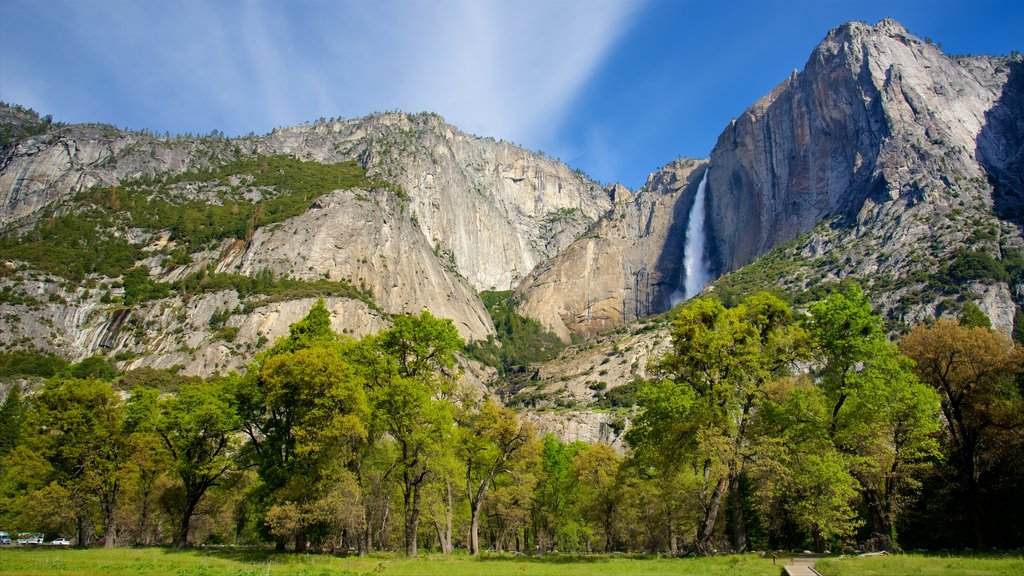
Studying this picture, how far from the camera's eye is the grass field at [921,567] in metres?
15.4

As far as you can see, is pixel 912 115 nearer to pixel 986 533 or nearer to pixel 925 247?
pixel 925 247

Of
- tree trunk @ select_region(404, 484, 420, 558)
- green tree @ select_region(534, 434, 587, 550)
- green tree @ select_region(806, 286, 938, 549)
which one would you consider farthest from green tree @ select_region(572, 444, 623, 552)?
green tree @ select_region(806, 286, 938, 549)

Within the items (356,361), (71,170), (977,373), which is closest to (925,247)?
→ (977,373)

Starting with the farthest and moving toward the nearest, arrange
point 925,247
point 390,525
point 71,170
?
point 71,170, point 925,247, point 390,525

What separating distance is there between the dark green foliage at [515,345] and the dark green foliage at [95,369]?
77218mm

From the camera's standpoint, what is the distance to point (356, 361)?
30.3 m

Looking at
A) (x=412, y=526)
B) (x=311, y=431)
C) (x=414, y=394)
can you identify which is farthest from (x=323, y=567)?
(x=414, y=394)

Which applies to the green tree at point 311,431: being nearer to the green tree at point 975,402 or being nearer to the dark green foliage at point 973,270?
the green tree at point 975,402

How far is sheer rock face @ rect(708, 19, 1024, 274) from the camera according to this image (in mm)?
129625

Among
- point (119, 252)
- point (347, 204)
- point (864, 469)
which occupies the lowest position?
point (864, 469)

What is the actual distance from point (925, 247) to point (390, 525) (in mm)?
110222

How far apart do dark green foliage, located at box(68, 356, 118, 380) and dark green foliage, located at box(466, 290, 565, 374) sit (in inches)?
3040

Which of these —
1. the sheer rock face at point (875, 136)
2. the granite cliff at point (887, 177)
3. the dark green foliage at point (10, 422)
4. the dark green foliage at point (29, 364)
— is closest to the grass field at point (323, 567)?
the dark green foliage at point (10, 422)

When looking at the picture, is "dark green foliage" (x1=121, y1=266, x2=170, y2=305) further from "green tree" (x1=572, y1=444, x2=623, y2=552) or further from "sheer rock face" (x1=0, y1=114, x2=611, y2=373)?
"green tree" (x1=572, y1=444, x2=623, y2=552)
